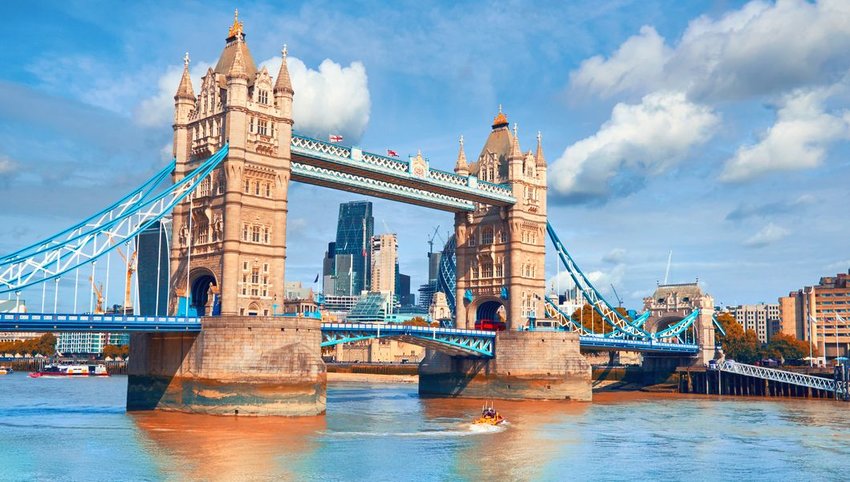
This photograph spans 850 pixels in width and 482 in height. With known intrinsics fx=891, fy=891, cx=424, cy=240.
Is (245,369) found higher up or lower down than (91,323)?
lower down

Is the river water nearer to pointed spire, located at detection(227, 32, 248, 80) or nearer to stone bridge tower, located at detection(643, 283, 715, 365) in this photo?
pointed spire, located at detection(227, 32, 248, 80)

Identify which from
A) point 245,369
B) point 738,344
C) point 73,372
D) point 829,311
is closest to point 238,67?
point 245,369

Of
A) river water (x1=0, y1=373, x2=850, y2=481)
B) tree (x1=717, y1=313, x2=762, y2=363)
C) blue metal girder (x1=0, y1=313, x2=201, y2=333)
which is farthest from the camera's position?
tree (x1=717, y1=313, x2=762, y2=363)

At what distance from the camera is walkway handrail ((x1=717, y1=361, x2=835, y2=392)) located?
3922 inches

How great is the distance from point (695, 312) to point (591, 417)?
58.1m

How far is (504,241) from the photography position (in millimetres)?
96562

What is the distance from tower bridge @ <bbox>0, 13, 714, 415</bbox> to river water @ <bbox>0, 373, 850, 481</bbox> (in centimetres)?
365

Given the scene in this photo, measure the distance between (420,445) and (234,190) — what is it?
26.3 meters

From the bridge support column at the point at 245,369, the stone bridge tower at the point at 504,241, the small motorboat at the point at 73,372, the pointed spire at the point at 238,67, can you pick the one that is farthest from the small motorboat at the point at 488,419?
the small motorboat at the point at 73,372

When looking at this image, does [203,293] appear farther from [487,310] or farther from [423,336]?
[487,310]

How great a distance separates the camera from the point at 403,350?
198250mm

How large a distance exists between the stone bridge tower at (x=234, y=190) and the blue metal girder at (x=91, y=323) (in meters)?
4.37

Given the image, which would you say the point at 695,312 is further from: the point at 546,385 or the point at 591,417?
the point at 591,417

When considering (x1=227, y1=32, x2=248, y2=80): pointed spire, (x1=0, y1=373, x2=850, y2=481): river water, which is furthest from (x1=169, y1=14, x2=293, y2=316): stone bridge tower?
(x1=0, y1=373, x2=850, y2=481): river water
